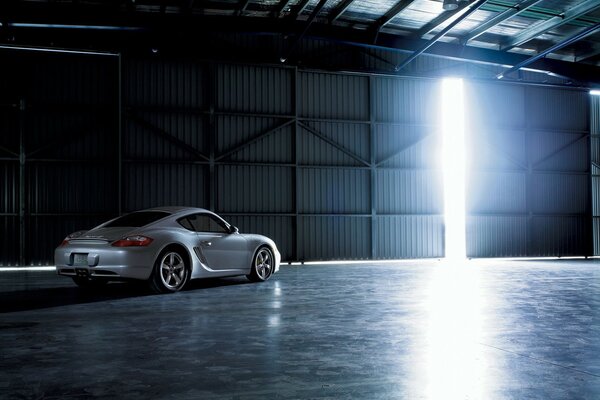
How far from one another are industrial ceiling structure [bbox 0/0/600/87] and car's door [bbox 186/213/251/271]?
8085 millimetres

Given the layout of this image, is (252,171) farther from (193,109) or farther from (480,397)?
(480,397)

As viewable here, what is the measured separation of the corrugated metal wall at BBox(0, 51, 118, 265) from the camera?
16734 millimetres

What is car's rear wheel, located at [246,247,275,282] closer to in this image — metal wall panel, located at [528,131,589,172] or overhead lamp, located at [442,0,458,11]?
overhead lamp, located at [442,0,458,11]

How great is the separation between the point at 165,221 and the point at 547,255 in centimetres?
1748

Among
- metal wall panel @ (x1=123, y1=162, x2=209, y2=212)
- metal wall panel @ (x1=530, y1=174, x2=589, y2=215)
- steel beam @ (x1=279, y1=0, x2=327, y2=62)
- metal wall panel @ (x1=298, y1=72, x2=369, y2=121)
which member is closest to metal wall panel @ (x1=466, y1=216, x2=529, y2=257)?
metal wall panel @ (x1=530, y1=174, x2=589, y2=215)

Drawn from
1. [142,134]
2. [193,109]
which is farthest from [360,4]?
[142,134]

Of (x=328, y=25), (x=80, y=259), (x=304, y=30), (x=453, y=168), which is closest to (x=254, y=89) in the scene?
(x=304, y=30)

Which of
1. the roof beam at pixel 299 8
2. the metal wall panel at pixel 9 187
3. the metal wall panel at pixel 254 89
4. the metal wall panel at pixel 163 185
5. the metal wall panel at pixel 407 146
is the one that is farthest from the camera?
the metal wall panel at pixel 407 146

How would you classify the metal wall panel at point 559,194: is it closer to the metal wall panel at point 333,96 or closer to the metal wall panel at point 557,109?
the metal wall panel at point 557,109

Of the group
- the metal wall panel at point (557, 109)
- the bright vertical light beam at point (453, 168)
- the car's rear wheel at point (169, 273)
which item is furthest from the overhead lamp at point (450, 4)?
the car's rear wheel at point (169, 273)

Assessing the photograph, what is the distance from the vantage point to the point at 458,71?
21484 millimetres

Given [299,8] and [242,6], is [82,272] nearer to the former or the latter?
[242,6]

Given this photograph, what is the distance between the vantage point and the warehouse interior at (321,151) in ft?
29.4

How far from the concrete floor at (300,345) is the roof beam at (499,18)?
33.3 ft
